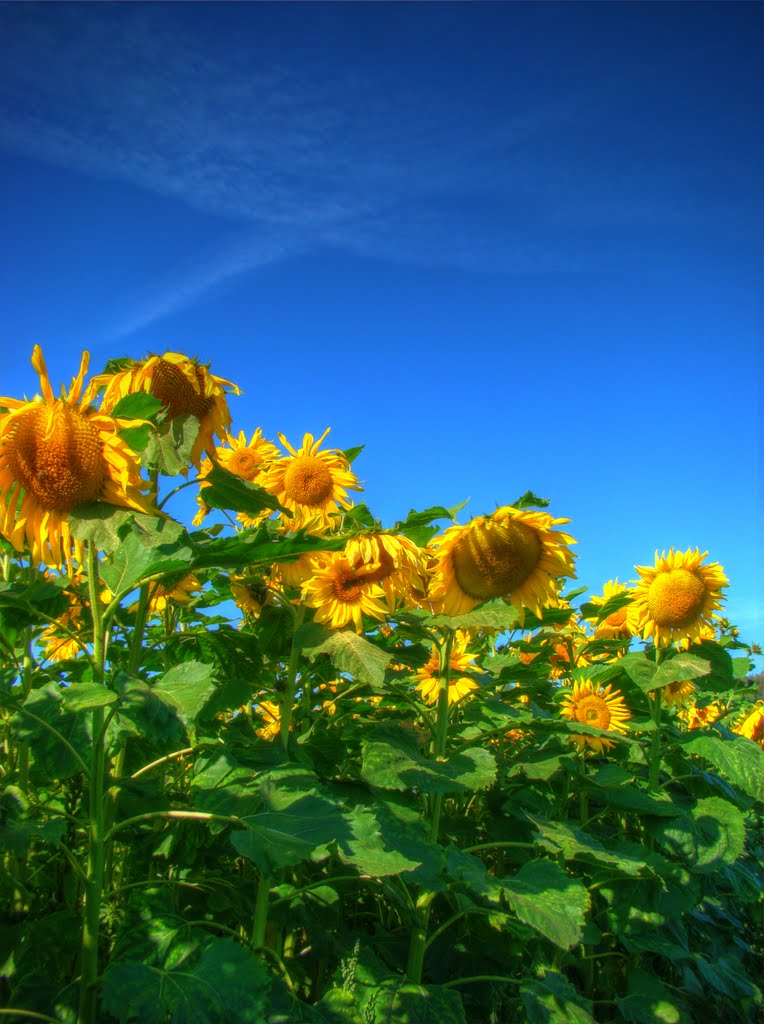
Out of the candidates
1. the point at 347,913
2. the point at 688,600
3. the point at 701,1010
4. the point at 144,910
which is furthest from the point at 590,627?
the point at 144,910

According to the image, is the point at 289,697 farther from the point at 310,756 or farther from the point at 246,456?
the point at 246,456

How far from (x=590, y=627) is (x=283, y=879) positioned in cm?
285

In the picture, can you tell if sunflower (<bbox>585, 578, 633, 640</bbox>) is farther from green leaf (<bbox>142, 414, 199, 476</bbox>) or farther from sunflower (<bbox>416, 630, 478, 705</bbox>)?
green leaf (<bbox>142, 414, 199, 476</bbox>)

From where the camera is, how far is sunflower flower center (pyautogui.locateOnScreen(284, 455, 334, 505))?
11.0 ft

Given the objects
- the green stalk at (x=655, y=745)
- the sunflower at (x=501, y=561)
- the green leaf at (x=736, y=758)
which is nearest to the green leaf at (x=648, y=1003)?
the green stalk at (x=655, y=745)

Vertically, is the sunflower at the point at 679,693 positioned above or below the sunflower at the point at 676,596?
below

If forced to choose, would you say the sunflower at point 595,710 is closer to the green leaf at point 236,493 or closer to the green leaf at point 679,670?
the green leaf at point 679,670

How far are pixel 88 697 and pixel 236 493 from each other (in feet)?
2.54

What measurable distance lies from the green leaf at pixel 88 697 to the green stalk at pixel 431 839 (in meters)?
1.17

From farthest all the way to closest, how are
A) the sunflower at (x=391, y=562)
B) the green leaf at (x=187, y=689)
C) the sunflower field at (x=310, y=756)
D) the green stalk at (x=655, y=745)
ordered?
1. the green stalk at (x=655, y=745)
2. the sunflower at (x=391, y=562)
3. the sunflower field at (x=310, y=756)
4. the green leaf at (x=187, y=689)

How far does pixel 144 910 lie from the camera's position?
2324 mm

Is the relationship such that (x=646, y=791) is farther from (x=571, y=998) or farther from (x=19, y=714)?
(x=19, y=714)

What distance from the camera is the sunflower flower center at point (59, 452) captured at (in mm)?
2145

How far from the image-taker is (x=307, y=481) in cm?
337
